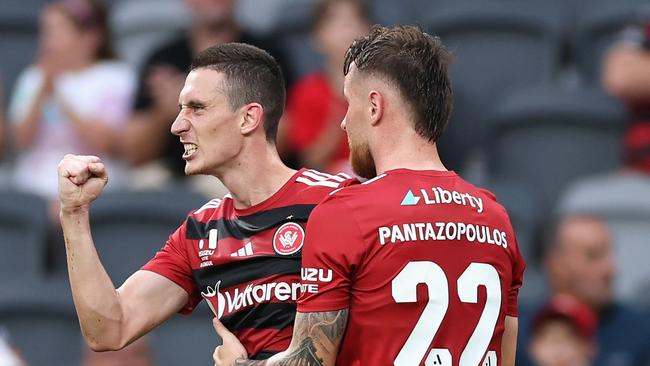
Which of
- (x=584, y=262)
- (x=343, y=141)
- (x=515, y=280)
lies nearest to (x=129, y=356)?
(x=343, y=141)

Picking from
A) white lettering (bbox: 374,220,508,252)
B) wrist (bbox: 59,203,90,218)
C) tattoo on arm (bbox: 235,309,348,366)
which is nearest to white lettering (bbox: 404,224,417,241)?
white lettering (bbox: 374,220,508,252)

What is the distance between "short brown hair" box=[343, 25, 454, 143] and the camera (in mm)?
3980

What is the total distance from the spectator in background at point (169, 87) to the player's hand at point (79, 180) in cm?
433

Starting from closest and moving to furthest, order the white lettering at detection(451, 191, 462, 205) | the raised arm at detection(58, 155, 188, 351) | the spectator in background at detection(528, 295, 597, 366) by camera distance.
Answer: the white lettering at detection(451, 191, 462, 205), the raised arm at detection(58, 155, 188, 351), the spectator in background at detection(528, 295, 597, 366)

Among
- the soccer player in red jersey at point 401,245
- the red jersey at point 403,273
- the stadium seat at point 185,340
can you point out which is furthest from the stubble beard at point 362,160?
the stadium seat at point 185,340

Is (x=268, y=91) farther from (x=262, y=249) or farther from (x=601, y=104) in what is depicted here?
(x=601, y=104)

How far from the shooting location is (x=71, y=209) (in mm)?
4113

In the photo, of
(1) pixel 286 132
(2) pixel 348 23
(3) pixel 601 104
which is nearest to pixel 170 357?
(1) pixel 286 132

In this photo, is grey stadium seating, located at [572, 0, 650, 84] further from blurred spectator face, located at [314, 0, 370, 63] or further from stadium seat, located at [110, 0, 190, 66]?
stadium seat, located at [110, 0, 190, 66]

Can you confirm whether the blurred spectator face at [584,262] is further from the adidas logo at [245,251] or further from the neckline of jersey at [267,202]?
the adidas logo at [245,251]

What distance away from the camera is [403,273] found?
3865 millimetres

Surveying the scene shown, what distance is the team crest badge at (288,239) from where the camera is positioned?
13.7 ft

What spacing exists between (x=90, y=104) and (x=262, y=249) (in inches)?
193

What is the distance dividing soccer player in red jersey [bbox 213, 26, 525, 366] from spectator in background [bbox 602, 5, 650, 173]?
4409 millimetres
